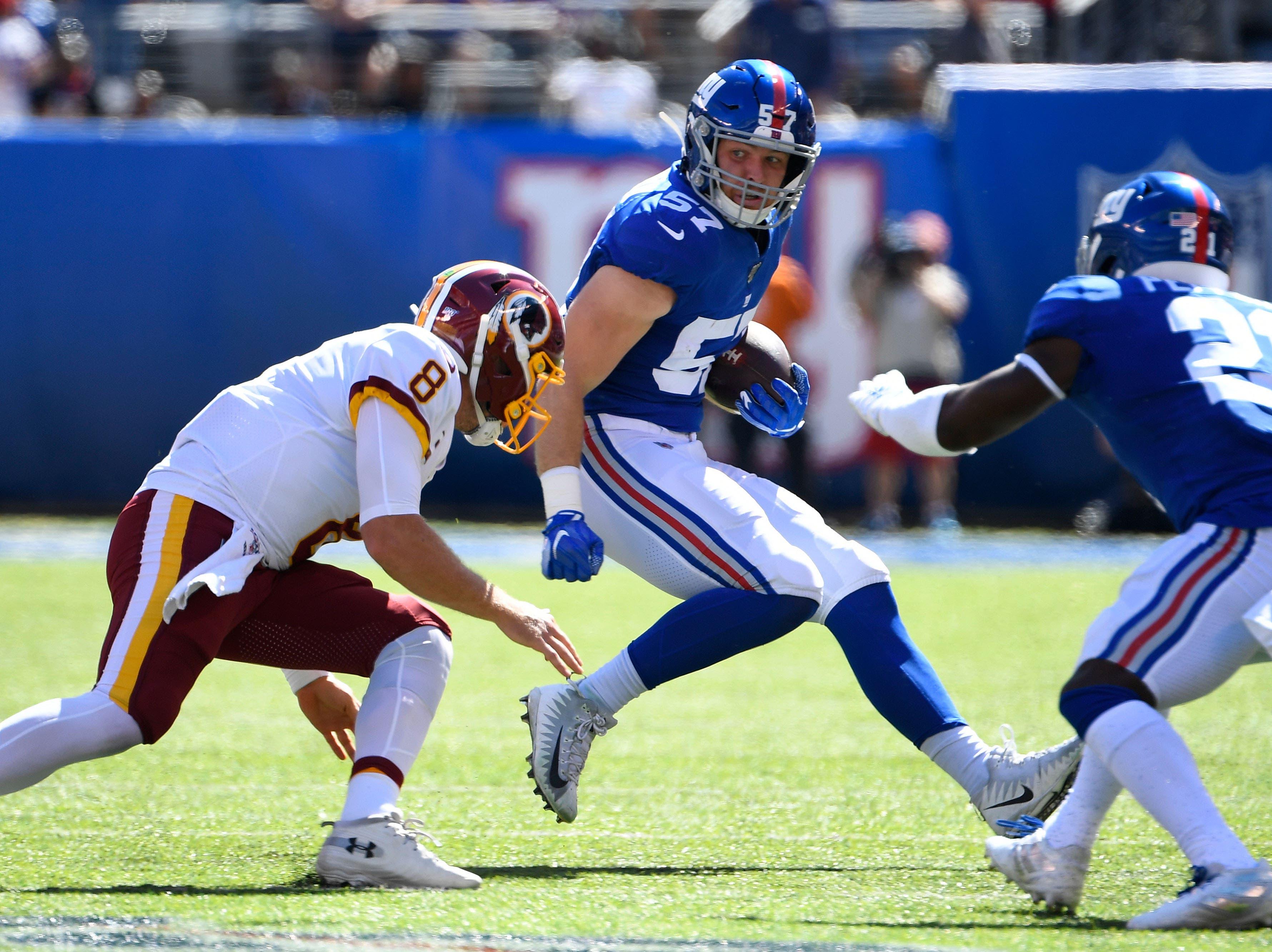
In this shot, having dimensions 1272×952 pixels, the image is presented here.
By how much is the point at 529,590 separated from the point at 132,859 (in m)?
4.44

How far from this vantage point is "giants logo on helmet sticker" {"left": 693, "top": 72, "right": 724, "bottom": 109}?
3.83m

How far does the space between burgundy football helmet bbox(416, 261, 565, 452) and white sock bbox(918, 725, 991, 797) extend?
1.15m

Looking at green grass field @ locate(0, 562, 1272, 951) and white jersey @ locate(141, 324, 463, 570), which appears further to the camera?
white jersey @ locate(141, 324, 463, 570)

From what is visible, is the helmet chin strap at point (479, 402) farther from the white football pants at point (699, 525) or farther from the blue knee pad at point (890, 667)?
the blue knee pad at point (890, 667)

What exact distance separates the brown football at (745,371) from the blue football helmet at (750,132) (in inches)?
15.0

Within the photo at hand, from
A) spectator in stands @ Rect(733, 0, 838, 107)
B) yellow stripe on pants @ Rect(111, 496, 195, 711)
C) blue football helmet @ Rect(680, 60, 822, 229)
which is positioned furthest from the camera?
spectator in stands @ Rect(733, 0, 838, 107)

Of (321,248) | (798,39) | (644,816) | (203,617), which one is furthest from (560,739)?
(798,39)

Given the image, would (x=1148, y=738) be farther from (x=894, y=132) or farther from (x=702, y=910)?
(x=894, y=132)

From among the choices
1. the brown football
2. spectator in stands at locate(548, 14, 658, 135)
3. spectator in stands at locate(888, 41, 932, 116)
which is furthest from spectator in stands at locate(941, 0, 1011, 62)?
the brown football

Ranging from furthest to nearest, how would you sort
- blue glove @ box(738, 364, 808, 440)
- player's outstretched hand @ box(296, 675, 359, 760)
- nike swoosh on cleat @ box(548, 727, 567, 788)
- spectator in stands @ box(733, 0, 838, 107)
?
spectator in stands @ box(733, 0, 838, 107) → blue glove @ box(738, 364, 808, 440) → nike swoosh on cleat @ box(548, 727, 567, 788) → player's outstretched hand @ box(296, 675, 359, 760)

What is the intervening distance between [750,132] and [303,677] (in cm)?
162

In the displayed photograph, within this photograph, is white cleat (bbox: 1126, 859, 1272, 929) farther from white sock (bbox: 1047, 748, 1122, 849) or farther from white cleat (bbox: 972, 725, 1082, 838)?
white cleat (bbox: 972, 725, 1082, 838)

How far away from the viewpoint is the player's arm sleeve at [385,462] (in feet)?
10.0

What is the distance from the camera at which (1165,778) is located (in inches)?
107
